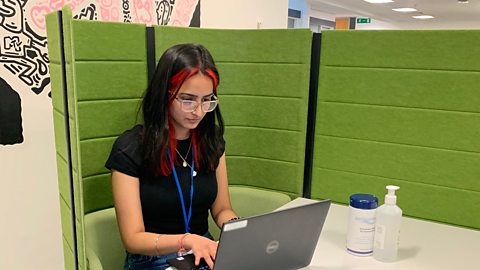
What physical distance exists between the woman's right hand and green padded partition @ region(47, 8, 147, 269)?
1.11ft

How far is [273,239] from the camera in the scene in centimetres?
109

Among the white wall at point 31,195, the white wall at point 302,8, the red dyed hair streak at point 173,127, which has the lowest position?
the white wall at point 31,195

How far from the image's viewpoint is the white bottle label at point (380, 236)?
123cm

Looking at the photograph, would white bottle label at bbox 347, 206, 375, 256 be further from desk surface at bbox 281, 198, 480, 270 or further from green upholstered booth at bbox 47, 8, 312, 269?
green upholstered booth at bbox 47, 8, 312, 269

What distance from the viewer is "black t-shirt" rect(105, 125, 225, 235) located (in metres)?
1.41

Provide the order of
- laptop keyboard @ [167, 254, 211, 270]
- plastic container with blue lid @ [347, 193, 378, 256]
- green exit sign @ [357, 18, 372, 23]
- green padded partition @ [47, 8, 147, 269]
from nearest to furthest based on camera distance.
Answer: laptop keyboard @ [167, 254, 211, 270], plastic container with blue lid @ [347, 193, 378, 256], green padded partition @ [47, 8, 147, 269], green exit sign @ [357, 18, 372, 23]

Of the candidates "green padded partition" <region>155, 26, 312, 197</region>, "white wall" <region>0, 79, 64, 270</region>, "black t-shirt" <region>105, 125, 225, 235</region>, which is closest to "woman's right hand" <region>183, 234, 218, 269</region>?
"black t-shirt" <region>105, 125, 225, 235</region>

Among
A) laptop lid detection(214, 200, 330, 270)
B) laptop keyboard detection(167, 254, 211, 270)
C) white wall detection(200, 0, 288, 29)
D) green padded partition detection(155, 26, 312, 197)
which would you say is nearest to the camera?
laptop lid detection(214, 200, 330, 270)

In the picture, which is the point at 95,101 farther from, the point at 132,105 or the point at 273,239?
the point at 273,239

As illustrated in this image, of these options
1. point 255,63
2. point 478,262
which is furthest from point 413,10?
point 478,262

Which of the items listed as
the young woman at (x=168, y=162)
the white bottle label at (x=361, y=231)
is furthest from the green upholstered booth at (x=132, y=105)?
the white bottle label at (x=361, y=231)

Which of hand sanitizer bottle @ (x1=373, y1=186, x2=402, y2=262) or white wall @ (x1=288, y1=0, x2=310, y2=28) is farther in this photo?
white wall @ (x1=288, y1=0, x2=310, y2=28)

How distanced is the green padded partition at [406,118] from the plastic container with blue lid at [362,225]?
1.69 feet

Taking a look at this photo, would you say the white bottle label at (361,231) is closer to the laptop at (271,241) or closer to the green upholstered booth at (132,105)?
the laptop at (271,241)
